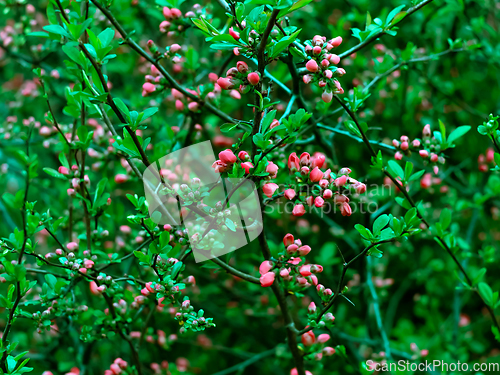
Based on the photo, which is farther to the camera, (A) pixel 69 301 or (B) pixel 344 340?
(B) pixel 344 340

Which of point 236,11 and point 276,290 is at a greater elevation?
point 236,11

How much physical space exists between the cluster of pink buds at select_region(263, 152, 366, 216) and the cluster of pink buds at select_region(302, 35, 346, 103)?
138mm

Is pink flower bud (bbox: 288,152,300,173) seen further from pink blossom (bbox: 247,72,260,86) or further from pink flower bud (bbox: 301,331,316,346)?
pink flower bud (bbox: 301,331,316,346)

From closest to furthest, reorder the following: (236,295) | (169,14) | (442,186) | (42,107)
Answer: (169,14) → (442,186) → (236,295) → (42,107)

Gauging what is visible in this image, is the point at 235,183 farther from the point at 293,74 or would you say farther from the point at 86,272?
the point at 86,272

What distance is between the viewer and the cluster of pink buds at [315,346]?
1020 millimetres

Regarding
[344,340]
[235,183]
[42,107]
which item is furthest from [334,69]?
[42,107]

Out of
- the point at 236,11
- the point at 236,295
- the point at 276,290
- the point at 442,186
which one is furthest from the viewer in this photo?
the point at 236,295

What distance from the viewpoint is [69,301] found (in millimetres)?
1006

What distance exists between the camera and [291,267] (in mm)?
926

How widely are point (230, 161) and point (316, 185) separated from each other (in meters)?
0.18

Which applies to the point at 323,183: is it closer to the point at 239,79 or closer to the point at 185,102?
the point at 239,79

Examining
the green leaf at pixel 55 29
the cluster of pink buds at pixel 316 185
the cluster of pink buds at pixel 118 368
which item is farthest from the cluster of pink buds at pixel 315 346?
the green leaf at pixel 55 29

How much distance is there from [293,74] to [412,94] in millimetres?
1103
